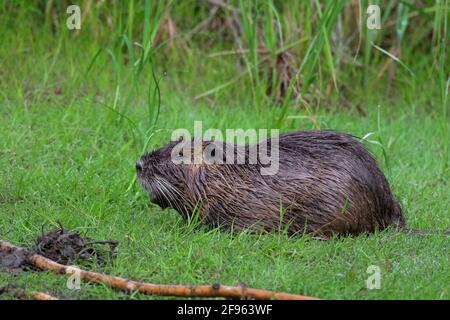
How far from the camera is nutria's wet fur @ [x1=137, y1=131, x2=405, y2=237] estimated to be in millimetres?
4391

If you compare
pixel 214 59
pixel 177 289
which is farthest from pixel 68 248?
pixel 214 59

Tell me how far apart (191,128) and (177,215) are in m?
1.19

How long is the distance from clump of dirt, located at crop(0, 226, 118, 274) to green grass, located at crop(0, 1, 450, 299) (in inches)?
3.3

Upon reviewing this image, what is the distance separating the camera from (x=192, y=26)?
7.00 metres

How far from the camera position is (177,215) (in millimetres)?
4629

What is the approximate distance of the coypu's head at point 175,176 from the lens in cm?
449

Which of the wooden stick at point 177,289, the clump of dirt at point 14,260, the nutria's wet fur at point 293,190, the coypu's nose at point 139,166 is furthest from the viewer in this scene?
the coypu's nose at point 139,166

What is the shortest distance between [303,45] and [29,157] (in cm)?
219

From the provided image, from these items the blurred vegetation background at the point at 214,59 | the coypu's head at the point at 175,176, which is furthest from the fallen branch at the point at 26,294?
the blurred vegetation background at the point at 214,59

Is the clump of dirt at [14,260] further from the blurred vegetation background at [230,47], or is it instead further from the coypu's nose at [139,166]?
the blurred vegetation background at [230,47]

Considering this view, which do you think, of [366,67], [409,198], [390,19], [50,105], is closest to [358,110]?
[366,67]

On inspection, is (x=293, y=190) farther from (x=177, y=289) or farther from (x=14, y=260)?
(x=14, y=260)

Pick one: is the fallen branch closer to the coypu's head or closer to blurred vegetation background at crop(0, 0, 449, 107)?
the coypu's head

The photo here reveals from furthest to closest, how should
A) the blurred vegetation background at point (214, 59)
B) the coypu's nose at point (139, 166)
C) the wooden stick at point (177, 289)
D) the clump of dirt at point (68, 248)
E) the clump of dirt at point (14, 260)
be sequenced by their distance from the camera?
the blurred vegetation background at point (214, 59) → the coypu's nose at point (139, 166) → the clump of dirt at point (68, 248) → the clump of dirt at point (14, 260) → the wooden stick at point (177, 289)
